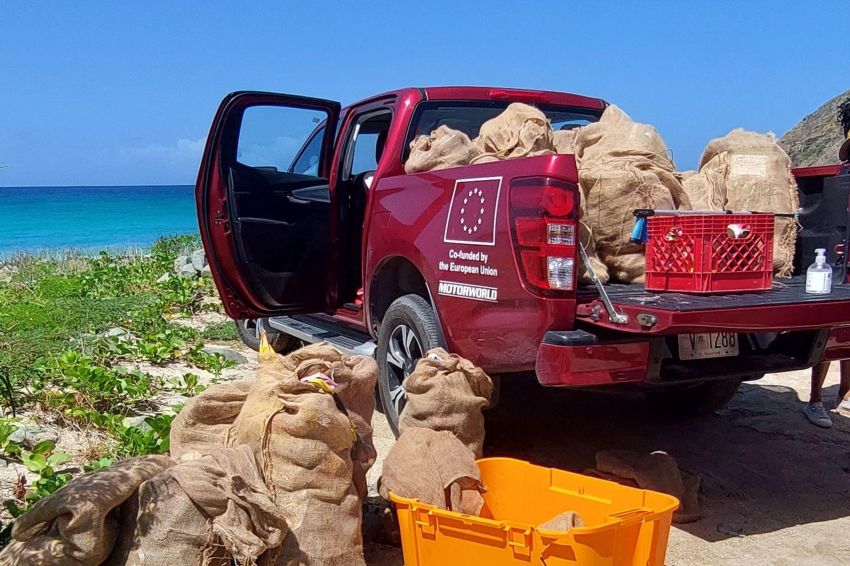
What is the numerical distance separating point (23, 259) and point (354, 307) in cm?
1228

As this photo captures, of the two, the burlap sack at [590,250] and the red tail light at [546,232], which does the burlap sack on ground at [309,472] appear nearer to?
the red tail light at [546,232]

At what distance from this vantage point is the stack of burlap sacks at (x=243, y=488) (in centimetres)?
257

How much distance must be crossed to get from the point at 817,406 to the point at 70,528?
A: 15.4 feet

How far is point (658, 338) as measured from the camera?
11.5 ft

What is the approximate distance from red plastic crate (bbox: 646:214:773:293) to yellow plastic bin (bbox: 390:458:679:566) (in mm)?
968

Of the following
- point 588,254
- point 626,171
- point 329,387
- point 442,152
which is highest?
point 442,152

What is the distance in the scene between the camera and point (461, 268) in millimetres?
4070

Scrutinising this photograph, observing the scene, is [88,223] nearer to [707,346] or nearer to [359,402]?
[359,402]

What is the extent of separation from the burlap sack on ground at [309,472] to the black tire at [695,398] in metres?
2.83

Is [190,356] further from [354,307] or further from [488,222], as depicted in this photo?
[488,222]

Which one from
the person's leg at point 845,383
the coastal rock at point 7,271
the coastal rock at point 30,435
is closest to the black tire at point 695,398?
the person's leg at point 845,383

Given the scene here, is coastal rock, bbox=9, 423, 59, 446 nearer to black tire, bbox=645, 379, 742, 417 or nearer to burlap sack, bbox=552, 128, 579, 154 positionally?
burlap sack, bbox=552, 128, 579, 154

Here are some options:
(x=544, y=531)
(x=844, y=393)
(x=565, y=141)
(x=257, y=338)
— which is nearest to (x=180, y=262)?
(x=257, y=338)

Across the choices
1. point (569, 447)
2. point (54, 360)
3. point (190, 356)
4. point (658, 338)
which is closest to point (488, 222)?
point (658, 338)
